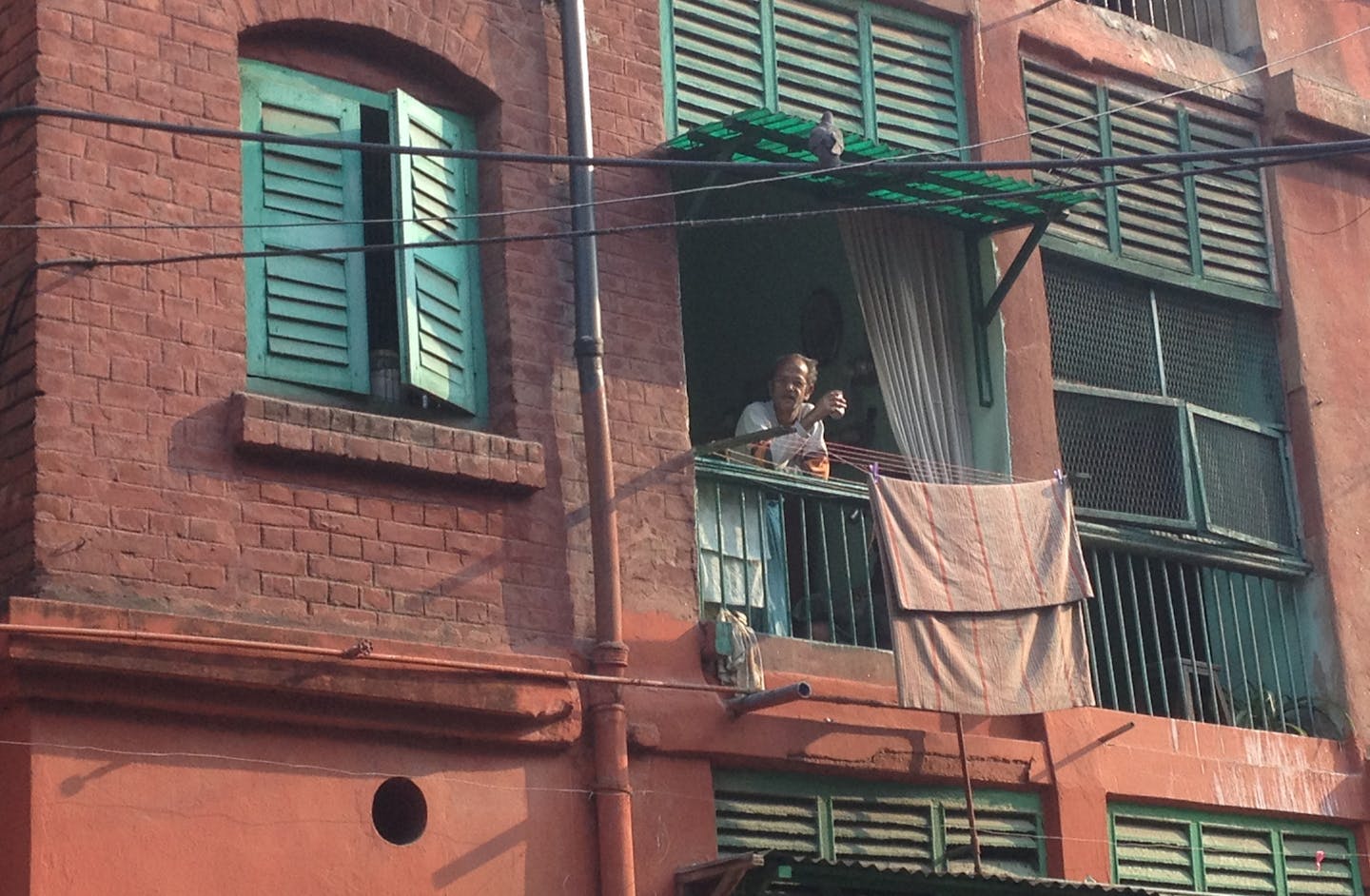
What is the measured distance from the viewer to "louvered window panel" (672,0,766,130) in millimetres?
11672

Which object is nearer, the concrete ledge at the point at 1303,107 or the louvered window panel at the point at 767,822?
the louvered window panel at the point at 767,822

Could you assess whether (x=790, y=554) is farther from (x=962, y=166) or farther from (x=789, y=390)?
(x=962, y=166)

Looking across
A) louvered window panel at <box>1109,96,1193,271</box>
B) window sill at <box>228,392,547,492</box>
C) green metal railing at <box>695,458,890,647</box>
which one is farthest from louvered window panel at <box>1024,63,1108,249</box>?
window sill at <box>228,392,547,492</box>

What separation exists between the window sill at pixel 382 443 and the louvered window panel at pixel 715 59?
2.21 metres

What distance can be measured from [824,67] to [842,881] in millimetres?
4470

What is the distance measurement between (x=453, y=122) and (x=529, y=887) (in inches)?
138

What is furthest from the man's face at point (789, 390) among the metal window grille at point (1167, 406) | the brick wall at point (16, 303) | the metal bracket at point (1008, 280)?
the brick wall at point (16, 303)

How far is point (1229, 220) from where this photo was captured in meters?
13.9

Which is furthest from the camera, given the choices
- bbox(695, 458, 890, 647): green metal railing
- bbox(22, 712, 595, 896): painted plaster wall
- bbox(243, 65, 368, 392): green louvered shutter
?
bbox(695, 458, 890, 647): green metal railing

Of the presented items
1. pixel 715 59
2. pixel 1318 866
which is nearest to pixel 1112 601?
pixel 1318 866

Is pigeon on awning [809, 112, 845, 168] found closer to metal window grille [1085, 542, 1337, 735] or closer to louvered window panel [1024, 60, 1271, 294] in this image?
louvered window panel [1024, 60, 1271, 294]

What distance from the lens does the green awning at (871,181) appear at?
1095 centimetres

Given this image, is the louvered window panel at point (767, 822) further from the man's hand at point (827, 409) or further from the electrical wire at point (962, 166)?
the electrical wire at point (962, 166)

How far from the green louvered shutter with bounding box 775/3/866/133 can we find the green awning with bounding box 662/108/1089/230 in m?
0.50
